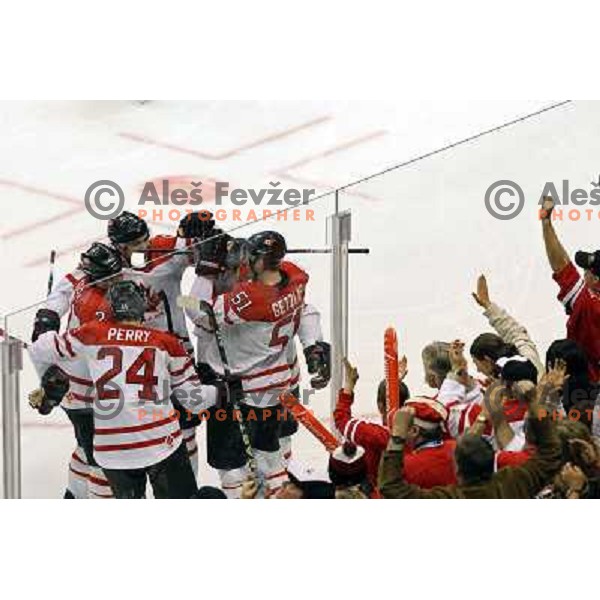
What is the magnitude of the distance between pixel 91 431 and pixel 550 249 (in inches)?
62.3

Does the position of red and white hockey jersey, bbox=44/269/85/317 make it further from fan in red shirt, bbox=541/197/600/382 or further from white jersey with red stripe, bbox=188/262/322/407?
fan in red shirt, bbox=541/197/600/382

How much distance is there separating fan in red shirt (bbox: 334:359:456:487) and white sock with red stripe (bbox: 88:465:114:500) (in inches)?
31.4

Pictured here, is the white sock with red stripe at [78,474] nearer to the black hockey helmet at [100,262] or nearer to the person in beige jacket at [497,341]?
the black hockey helmet at [100,262]

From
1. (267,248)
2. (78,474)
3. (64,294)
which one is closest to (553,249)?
(267,248)

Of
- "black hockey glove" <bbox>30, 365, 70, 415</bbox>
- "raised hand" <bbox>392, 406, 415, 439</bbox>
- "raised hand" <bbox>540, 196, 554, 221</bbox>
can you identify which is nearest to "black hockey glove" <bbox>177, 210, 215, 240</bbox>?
"black hockey glove" <bbox>30, 365, 70, 415</bbox>

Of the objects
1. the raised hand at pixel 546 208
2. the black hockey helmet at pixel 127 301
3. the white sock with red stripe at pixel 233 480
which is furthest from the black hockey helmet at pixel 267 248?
the raised hand at pixel 546 208

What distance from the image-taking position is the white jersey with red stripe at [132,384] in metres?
7.61

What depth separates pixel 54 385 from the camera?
25.3ft

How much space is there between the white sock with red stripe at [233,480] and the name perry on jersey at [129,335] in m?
0.54

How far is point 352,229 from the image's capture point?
7.59 metres

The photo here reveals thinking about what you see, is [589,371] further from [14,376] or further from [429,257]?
[14,376]
